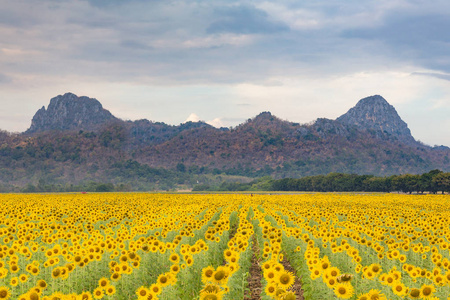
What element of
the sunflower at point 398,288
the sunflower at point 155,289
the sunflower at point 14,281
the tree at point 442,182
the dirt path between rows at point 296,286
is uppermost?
the tree at point 442,182

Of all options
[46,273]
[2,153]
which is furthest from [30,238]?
[2,153]

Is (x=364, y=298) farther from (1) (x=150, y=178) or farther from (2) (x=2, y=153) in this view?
(2) (x=2, y=153)

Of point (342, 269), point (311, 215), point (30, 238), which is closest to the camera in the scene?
point (342, 269)

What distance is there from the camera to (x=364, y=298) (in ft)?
23.5

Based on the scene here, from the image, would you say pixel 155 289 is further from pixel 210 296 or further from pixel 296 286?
pixel 296 286

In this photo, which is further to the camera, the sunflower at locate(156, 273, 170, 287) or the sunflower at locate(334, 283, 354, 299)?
the sunflower at locate(156, 273, 170, 287)

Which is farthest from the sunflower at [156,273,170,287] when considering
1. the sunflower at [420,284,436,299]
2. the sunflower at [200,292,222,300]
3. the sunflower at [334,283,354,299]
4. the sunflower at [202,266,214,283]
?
the sunflower at [420,284,436,299]

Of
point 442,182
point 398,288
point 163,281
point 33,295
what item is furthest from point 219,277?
point 442,182

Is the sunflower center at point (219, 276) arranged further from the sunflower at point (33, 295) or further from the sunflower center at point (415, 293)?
the sunflower center at point (415, 293)

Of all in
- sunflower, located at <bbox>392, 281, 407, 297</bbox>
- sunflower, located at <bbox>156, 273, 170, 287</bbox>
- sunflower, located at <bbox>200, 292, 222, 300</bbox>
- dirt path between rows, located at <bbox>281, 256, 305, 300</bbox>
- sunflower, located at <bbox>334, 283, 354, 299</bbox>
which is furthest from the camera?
dirt path between rows, located at <bbox>281, 256, 305, 300</bbox>

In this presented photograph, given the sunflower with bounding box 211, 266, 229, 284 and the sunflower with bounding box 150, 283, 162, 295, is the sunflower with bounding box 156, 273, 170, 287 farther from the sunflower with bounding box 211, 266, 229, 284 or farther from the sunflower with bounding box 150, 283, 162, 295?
the sunflower with bounding box 211, 266, 229, 284

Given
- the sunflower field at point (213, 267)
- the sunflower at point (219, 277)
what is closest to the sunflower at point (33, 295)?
the sunflower field at point (213, 267)

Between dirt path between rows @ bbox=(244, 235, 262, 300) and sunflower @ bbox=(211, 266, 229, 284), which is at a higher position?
sunflower @ bbox=(211, 266, 229, 284)

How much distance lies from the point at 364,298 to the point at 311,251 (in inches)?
175
